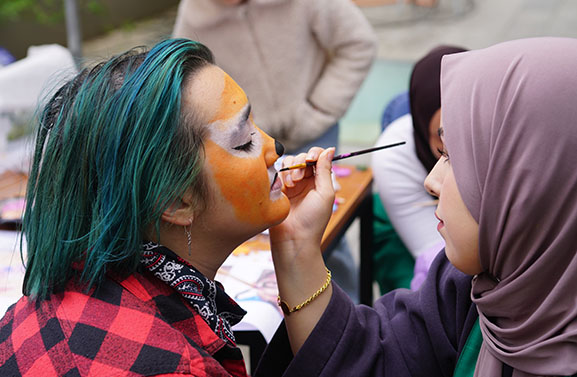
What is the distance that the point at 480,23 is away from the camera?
215 inches

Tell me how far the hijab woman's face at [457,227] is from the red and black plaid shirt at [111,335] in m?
0.47

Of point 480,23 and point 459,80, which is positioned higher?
point 459,80

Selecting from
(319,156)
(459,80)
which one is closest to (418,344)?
(319,156)

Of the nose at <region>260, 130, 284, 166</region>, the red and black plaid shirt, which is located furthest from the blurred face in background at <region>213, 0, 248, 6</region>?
the red and black plaid shirt

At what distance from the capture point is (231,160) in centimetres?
120

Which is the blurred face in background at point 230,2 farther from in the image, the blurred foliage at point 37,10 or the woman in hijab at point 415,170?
the blurred foliage at point 37,10

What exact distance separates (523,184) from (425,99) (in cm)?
137

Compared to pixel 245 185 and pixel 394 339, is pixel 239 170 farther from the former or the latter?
pixel 394 339

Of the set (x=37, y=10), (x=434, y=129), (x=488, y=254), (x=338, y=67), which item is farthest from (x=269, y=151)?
(x=37, y=10)

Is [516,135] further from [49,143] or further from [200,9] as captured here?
[200,9]

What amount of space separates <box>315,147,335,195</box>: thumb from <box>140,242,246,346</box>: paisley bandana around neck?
37 cm

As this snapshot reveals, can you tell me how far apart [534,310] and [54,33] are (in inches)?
292

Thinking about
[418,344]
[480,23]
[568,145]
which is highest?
[568,145]

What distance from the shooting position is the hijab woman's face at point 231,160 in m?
1.17
